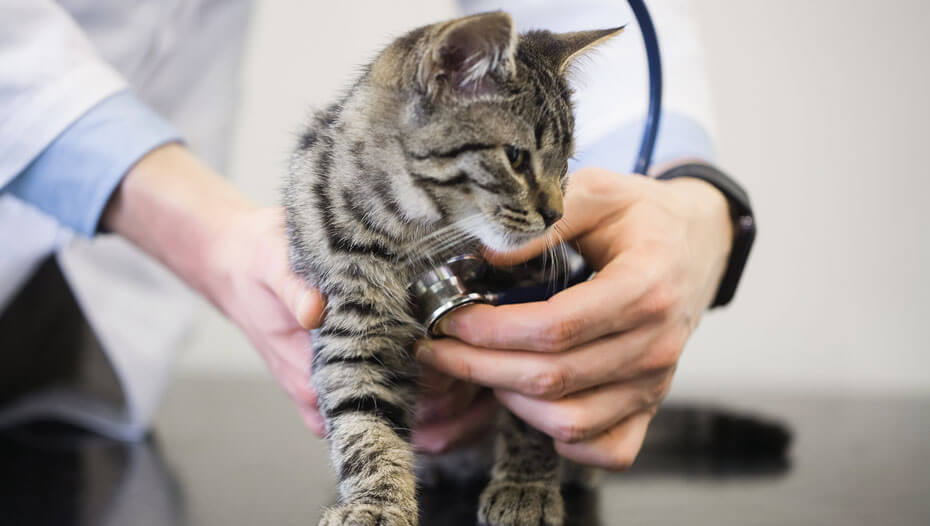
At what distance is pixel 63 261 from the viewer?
116cm

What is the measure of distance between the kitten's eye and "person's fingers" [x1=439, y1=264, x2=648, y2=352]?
0.44 ft

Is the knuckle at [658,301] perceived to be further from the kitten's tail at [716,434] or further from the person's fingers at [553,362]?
the kitten's tail at [716,434]

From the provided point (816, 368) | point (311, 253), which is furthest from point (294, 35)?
point (816, 368)

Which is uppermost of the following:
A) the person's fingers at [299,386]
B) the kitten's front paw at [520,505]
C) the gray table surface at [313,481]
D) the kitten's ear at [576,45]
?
the kitten's ear at [576,45]

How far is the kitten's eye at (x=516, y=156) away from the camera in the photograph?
0.67m

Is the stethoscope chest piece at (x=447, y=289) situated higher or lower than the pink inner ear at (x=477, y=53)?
lower

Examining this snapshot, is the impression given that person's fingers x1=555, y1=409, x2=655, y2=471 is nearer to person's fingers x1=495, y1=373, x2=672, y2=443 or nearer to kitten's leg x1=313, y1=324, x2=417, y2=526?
person's fingers x1=495, y1=373, x2=672, y2=443

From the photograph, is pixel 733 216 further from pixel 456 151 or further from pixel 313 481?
pixel 313 481

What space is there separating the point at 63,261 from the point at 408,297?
0.76m

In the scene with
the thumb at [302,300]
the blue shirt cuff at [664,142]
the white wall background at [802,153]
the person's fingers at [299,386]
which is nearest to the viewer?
the thumb at [302,300]

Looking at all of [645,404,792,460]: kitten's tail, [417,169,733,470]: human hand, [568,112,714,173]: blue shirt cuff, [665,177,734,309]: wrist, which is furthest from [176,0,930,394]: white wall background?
[417,169,733,470]: human hand

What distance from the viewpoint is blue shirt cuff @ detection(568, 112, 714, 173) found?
981mm

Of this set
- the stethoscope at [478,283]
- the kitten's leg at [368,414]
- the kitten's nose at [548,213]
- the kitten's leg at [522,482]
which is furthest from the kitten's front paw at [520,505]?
the kitten's nose at [548,213]

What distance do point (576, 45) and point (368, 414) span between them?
455mm
